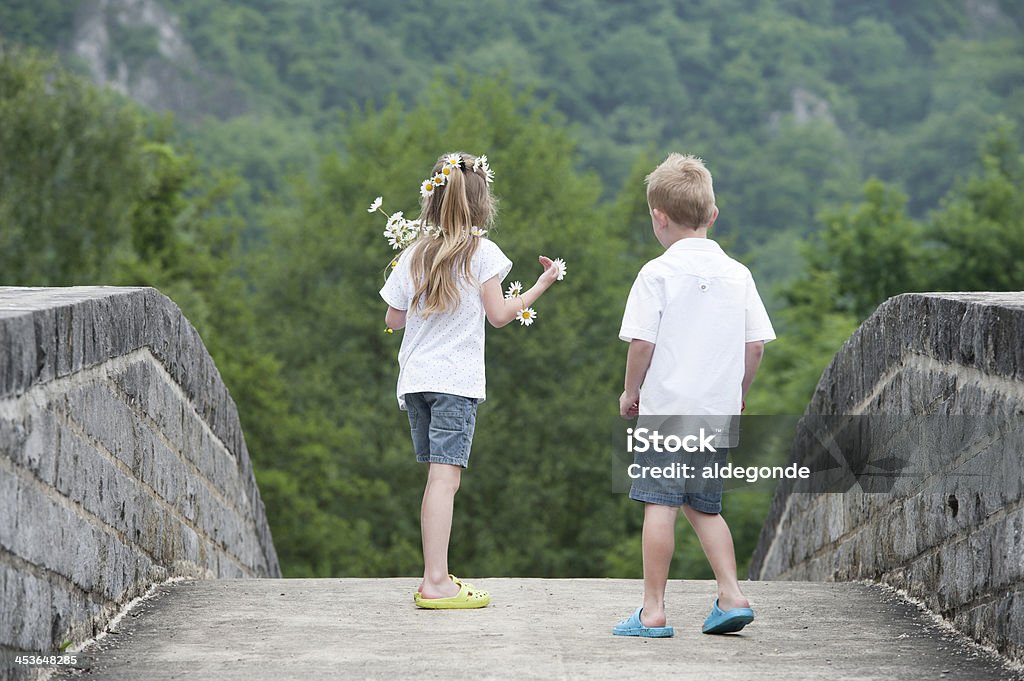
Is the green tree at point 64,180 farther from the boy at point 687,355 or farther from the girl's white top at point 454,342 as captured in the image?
the boy at point 687,355

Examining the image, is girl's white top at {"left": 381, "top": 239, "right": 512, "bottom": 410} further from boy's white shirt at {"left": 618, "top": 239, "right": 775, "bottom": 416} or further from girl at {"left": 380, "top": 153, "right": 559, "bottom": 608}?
boy's white shirt at {"left": 618, "top": 239, "right": 775, "bottom": 416}

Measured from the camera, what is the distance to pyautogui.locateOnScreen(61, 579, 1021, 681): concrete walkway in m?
3.15

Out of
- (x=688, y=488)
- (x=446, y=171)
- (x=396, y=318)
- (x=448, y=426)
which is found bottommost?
(x=688, y=488)

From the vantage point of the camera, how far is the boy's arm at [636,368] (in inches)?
141

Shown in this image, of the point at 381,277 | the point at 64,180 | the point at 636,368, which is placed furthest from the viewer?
the point at 381,277

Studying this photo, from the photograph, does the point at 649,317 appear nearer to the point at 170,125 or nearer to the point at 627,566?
the point at 627,566

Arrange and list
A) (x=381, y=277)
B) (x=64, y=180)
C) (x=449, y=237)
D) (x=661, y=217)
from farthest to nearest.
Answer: (x=381, y=277)
(x=64, y=180)
(x=449, y=237)
(x=661, y=217)

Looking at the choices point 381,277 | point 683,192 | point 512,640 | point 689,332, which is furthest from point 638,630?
point 381,277

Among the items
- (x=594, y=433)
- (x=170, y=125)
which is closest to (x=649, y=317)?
(x=594, y=433)

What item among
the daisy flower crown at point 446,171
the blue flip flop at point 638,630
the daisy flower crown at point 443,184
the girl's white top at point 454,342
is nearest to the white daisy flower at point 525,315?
the daisy flower crown at point 443,184

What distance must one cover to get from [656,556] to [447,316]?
1032 millimetres

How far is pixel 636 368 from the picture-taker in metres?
3.58

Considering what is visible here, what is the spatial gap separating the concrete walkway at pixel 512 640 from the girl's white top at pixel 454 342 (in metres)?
0.69

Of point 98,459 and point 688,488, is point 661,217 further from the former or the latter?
point 98,459
